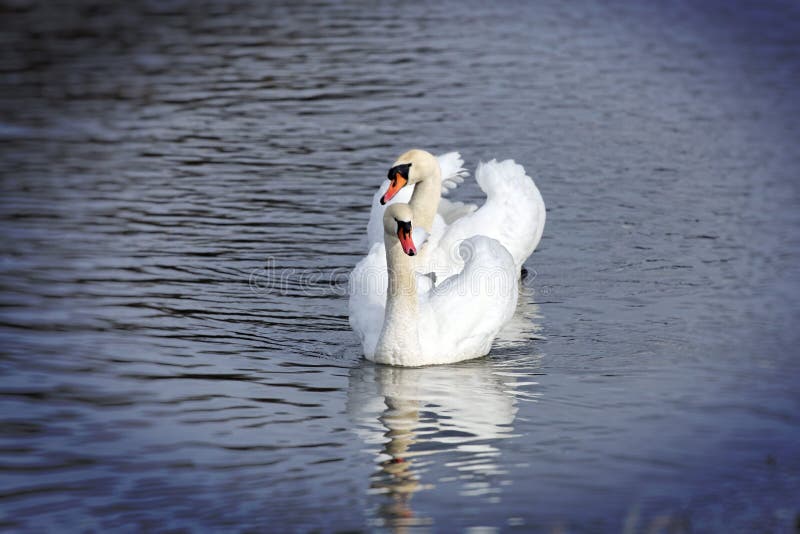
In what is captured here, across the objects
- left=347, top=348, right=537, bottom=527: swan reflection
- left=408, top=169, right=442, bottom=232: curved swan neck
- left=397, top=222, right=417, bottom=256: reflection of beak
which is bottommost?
left=347, top=348, right=537, bottom=527: swan reflection

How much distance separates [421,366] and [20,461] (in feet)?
10.0

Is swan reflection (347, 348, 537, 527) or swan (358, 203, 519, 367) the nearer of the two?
swan reflection (347, 348, 537, 527)

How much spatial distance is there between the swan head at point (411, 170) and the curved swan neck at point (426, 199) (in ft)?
0.12

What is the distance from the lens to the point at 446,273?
1122 cm

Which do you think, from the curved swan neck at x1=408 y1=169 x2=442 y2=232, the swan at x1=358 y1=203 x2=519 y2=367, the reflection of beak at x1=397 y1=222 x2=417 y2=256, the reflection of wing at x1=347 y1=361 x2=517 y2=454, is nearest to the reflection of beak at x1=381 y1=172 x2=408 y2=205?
the curved swan neck at x1=408 y1=169 x2=442 y2=232

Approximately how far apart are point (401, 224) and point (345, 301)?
6.79 ft

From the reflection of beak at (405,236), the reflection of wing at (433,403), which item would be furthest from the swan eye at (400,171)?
the reflection of wing at (433,403)

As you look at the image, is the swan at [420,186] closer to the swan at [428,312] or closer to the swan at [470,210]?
the swan at [470,210]

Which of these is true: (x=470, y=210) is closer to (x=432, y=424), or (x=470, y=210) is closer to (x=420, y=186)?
(x=420, y=186)

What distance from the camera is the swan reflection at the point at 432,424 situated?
746 cm

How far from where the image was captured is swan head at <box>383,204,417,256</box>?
9.52 m

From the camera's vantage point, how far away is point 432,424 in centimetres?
853

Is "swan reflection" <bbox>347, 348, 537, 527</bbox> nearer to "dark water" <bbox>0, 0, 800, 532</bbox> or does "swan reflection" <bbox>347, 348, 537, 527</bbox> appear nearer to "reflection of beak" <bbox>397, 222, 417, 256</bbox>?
"dark water" <bbox>0, 0, 800, 532</bbox>

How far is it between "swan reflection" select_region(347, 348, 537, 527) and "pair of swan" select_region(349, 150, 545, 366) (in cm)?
19
